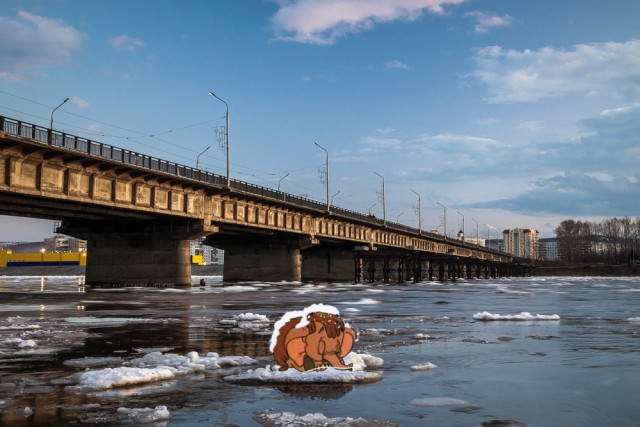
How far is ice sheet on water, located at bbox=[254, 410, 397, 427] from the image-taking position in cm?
586

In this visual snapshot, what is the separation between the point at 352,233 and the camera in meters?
90.5

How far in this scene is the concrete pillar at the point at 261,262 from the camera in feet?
251

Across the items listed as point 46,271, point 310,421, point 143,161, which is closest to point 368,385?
point 310,421

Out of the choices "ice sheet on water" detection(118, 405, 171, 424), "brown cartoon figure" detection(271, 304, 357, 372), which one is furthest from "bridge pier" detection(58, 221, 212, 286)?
"ice sheet on water" detection(118, 405, 171, 424)

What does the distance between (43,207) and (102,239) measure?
9597 mm

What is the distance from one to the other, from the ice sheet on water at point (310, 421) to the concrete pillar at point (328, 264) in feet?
299

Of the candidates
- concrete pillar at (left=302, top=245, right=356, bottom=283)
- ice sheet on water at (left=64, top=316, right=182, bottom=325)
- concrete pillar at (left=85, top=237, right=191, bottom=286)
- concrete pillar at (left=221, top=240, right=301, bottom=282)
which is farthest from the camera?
concrete pillar at (left=302, top=245, right=356, bottom=283)

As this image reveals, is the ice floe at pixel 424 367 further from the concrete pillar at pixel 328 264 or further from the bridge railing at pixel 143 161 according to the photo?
the concrete pillar at pixel 328 264

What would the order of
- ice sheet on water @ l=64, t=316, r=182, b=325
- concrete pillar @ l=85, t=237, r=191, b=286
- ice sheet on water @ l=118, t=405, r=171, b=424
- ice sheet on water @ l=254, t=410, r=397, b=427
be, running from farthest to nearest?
concrete pillar @ l=85, t=237, r=191, b=286 → ice sheet on water @ l=64, t=316, r=182, b=325 → ice sheet on water @ l=118, t=405, r=171, b=424 → ice sheet on water @ l=254, t=410, r=397, b=427

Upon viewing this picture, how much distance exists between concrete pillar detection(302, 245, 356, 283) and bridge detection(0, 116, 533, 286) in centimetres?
544

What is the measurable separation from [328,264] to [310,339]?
91.8 meters

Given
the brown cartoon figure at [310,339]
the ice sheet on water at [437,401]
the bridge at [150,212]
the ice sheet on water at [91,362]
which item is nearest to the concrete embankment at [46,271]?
the bridge at [150,212]

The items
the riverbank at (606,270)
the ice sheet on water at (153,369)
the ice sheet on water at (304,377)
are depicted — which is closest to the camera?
the ice sheet on water at (153,369)

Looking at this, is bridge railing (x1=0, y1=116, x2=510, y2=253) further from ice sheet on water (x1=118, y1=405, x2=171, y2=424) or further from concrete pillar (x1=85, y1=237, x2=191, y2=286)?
ice sheet on water (x1=118, y1=405, x2=171, y2=424)
